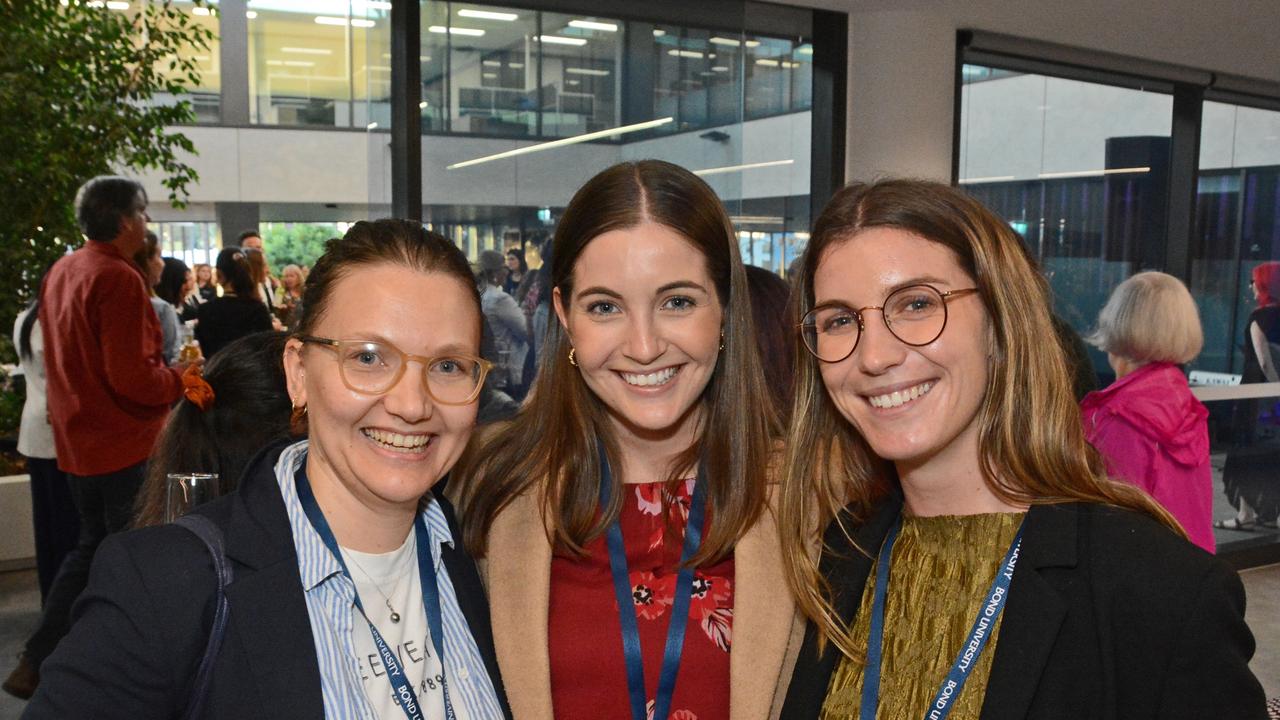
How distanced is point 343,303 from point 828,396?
87 centimetres

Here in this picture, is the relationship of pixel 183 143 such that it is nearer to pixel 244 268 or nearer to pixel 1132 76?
pixel 244 268

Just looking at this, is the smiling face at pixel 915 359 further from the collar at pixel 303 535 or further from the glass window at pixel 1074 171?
the glass window at pixel 1074 171

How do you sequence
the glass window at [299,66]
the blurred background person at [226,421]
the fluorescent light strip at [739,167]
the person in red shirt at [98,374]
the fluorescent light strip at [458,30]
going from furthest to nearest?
the glass window at [299,66]
the fluorescent light strip at [739,167]
the fluorescent light strip at [458,30]
the person in red shirt at [98,374]
the blurred background person at [226,421]

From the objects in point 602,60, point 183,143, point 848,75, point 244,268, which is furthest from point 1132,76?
point 183,143

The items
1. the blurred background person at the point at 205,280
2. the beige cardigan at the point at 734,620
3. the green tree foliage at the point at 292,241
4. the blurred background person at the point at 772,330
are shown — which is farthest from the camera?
the green tree foliage at the point at 292,241

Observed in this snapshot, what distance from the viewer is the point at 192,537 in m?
1.42

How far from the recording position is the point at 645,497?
2.15 metres

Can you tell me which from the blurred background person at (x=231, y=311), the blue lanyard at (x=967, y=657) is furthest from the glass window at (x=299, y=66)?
the blue lanyard at (x=967, y=657)

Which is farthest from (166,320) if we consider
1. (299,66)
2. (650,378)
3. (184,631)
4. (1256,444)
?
(299,66)

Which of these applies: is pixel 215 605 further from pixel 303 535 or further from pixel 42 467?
pixel 42 467

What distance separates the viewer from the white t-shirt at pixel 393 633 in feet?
4.98

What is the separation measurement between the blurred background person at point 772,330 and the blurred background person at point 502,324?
1787 mm

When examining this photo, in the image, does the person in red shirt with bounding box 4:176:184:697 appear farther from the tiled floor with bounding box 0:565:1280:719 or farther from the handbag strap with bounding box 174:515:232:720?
the handbag strap with bounding box 174:515:232:720

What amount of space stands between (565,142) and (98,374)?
7.62ft
